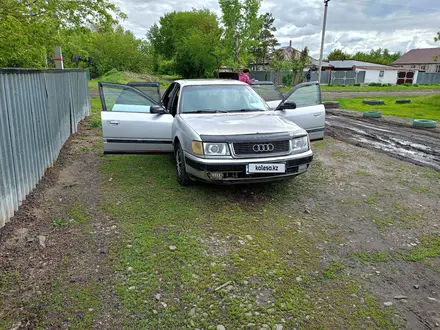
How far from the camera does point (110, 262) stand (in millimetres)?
3037

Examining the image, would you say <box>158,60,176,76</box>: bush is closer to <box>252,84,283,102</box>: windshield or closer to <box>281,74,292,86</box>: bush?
<box>281,74,292,86</box>: bush

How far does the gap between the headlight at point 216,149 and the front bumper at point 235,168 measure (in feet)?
0.29

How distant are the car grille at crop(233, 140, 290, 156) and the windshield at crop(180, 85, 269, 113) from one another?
1318 millimetres

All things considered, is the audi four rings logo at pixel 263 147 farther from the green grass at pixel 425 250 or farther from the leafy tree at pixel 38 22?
the leafy tree at pixel 38 22

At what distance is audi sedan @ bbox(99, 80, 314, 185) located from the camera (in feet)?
13.5

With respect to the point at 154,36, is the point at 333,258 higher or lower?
lower

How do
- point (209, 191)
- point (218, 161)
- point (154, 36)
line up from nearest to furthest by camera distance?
1. point (218, 161)
2. point (209, 191)
3. point (154, 36)

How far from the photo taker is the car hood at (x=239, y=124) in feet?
14.0

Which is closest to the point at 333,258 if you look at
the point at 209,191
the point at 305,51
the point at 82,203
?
the point at 209,191

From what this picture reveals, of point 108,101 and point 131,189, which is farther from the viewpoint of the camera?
point 108,101

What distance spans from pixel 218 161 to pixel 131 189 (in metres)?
1.59

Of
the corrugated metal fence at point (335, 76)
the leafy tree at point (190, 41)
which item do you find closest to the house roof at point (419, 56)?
the corrugated metal fence at point (335, 76)

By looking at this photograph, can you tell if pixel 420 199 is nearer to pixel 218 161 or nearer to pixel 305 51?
pixel 218 161

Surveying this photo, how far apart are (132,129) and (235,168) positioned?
2.07 meters
